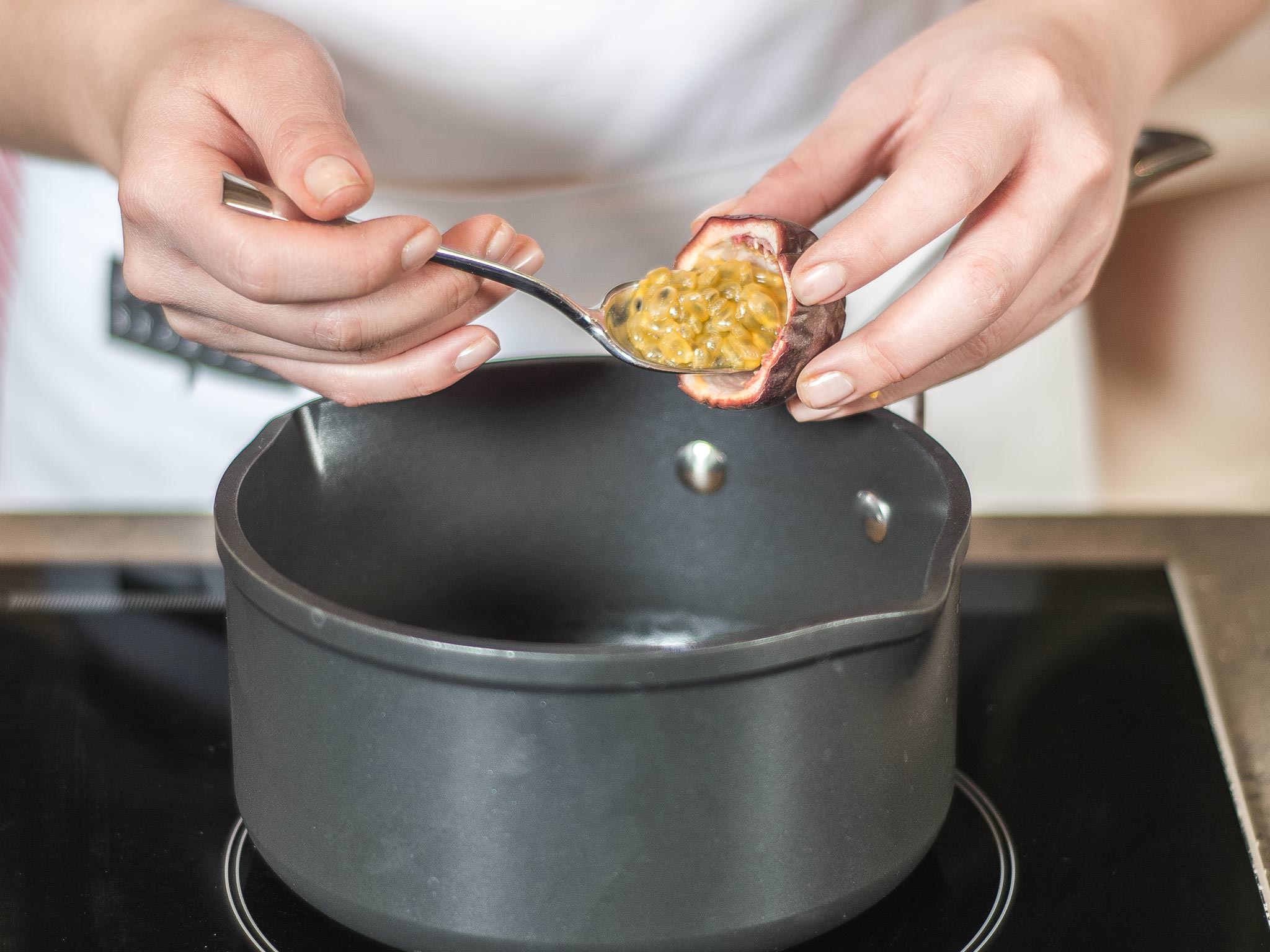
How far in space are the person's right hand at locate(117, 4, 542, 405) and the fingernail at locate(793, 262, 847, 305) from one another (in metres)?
0.18

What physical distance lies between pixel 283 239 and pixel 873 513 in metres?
0.41

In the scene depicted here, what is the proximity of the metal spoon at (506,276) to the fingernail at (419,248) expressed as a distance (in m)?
0.04

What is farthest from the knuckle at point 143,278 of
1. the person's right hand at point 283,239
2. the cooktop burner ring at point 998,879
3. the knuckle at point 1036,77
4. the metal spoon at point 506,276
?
the knuckle at point 1036,77

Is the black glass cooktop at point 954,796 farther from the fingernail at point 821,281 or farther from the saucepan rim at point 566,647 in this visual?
the fingernail at point 821,281

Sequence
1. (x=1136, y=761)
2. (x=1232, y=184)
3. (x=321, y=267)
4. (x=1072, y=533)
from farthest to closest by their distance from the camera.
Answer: (x=1232, y=184), (x=1072, y=533), (x=1136, y=761), (x=321, y=267)

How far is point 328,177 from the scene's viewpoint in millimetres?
685

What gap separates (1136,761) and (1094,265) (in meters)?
0.36

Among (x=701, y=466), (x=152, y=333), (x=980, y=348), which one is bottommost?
(x=152, y=333)

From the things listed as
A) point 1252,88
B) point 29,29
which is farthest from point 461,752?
point 1252,88

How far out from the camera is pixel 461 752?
1.91 ft

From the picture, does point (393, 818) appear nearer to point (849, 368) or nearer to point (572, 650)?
point (572, 650)

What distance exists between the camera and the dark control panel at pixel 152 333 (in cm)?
133

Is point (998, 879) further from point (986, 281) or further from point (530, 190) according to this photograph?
point (530, 190)

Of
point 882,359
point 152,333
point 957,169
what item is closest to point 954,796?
point 882,359
